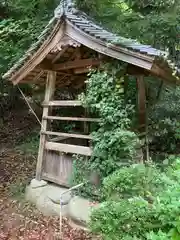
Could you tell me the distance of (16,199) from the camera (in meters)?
6.60

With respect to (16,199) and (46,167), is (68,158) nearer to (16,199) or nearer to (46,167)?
(46,167)

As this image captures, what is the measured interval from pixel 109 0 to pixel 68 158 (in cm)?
464

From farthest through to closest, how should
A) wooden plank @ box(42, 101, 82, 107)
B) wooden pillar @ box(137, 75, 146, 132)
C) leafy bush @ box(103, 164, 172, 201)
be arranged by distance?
wooden pillar @ box(137, 75, 146, 132) → wooden plank @ box(42, 101, 82, 107) → leafy bush @ box(103, 164, 172, 201)

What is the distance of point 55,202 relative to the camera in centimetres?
586

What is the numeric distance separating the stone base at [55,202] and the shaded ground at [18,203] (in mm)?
149

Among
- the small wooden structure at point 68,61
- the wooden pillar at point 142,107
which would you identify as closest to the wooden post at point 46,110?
the small wooden structure at point 68,61

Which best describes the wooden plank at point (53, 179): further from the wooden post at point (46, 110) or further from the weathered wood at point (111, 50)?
the weathered wood at point (111, 50)

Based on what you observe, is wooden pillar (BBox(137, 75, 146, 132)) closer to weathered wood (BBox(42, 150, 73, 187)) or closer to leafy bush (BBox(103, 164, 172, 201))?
weathered wood (BBox(42, 150, 73, 187))

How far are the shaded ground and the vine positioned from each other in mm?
908

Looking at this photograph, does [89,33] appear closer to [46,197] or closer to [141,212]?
[46,197]

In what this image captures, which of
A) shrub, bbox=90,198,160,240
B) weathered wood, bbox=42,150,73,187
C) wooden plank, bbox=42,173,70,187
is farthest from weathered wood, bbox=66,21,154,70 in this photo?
wooden plank, bbox=42,173,70,187

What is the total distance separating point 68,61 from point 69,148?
186 centimetres

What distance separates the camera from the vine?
194 inches

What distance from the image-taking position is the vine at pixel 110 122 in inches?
194
